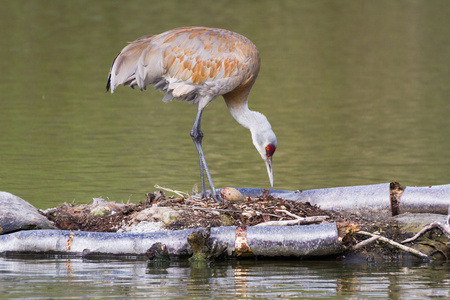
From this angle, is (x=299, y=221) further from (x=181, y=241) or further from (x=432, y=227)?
(x=432, y=227)

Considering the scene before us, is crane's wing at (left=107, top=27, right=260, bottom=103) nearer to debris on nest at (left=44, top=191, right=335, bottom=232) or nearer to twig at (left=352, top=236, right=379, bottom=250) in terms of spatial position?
debris on nest at (left=44, top=191, right=335, bottom=232)

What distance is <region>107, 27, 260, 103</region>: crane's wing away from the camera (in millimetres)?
13336

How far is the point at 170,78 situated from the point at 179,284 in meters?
4.09

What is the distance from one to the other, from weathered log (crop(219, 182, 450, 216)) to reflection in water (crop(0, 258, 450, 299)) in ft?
5.09

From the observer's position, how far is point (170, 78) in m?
13.5

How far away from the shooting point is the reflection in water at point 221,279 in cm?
978

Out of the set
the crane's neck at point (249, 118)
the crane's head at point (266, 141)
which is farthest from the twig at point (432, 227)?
Answer: the crane's neck at point (249, 118)

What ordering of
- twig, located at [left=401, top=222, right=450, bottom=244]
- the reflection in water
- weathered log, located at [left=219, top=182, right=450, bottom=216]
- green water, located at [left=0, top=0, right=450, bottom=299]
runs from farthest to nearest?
weathered log, located at [left=219, top=182, right=450, bottom=216], twig, located at [left=401, top=222, right=450, bottom=244], green water, located at [left=0, top=0, right=450, bottom=299], the reflection in water

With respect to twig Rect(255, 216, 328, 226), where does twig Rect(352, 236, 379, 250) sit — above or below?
below

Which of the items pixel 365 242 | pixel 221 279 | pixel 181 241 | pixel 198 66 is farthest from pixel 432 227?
pixel 198 66

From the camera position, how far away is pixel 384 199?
1272cm

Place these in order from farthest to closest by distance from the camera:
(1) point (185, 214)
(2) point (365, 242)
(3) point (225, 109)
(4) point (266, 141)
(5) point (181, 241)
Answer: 1. (3) point (225, 109)
2. (4) point (266, 141)
3. (1) point (185, 214)
4. (5) point (181, 241)
5. (2) point (365, 242)

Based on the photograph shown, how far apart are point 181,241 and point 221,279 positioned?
1.04 metres

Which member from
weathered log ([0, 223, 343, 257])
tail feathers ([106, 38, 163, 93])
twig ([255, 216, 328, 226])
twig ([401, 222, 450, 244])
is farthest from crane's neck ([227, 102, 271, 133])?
twig ([401, 222, 450, 244])
